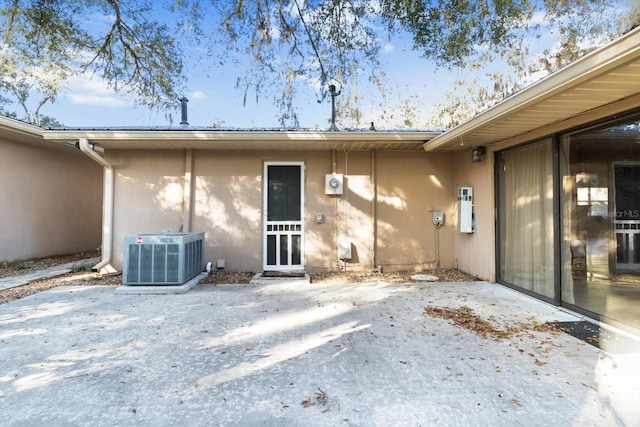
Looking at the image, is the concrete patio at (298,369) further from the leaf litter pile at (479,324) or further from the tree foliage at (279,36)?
the tree foliage at (279,36)

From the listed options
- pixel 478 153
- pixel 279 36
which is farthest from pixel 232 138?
pixel 478 153

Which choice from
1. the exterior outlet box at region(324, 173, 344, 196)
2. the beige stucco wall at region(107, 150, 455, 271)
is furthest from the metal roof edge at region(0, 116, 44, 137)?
the exterior outlet box at region(324, 173, 344, 196)

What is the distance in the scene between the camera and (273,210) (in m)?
6.49

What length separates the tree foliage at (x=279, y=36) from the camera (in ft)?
20.8

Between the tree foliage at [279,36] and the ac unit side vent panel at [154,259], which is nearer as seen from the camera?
the ac unit side vent panel at [154,259]

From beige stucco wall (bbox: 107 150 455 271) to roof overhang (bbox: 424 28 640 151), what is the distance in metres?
1.82

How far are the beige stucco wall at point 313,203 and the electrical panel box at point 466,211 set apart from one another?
45 centimetres

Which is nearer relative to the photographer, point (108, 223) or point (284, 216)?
point (108, 223)

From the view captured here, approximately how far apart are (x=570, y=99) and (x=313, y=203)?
13.8ft

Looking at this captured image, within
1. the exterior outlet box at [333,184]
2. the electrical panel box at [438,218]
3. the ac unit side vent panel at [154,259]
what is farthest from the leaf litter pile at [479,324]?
the ac unit side vent panel at [154,259]

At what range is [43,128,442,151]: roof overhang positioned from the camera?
558 cm

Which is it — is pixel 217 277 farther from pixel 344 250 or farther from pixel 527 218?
pixel 527 218

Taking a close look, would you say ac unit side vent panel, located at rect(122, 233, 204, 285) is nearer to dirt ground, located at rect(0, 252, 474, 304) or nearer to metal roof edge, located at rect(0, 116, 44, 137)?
dirt ground, located at rect(0, 252, 474, 304)

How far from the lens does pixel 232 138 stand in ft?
18.5
